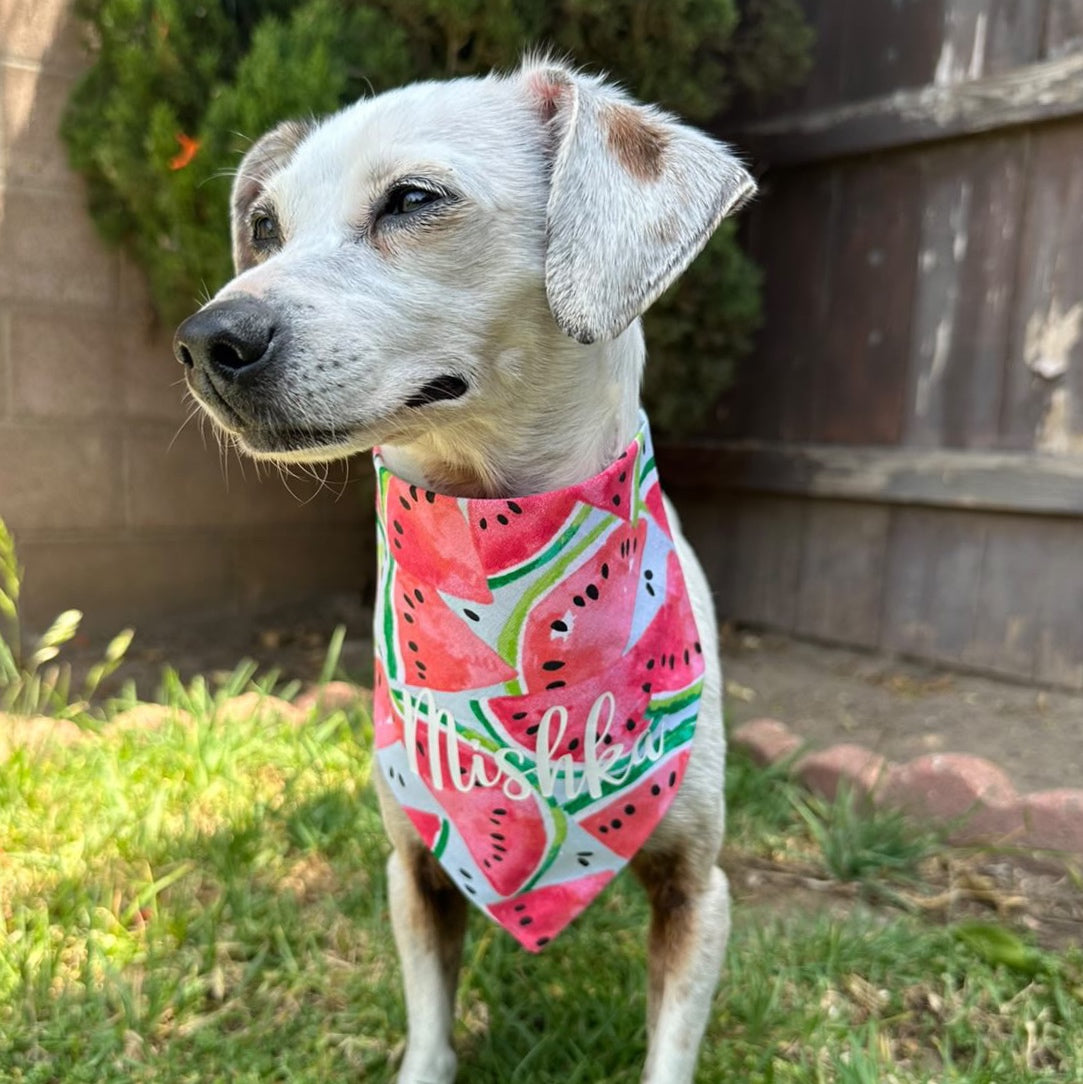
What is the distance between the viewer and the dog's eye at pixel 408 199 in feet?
4.58

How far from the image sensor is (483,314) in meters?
1.39

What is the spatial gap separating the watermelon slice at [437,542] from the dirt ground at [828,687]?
6.07ft

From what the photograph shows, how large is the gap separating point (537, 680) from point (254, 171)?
1084 mm

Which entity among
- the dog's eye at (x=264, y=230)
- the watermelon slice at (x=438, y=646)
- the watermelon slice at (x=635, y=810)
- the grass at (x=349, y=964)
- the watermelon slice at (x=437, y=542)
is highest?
the dog's eye at (x=264, y=230)

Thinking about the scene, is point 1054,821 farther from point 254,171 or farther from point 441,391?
point 254,171

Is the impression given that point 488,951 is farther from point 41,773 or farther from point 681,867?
point 41,773

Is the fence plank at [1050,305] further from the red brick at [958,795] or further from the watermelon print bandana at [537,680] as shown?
the watermelon print bandana at [537,680]

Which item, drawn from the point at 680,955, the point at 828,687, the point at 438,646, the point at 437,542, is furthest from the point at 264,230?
the point at 828,687

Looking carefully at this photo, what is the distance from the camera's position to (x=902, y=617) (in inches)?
148

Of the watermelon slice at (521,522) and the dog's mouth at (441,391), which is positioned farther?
the watermelon slice at (521,522)

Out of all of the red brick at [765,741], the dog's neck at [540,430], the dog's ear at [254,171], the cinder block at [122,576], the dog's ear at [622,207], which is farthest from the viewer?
the cinder block at [122,576]

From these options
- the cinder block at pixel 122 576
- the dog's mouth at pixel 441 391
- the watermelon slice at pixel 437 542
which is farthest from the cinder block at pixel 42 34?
the dog's mouth at pixel 441 391

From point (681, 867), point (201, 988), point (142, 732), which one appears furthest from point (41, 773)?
point (681, 867)

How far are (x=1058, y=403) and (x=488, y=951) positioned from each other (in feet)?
8.36
